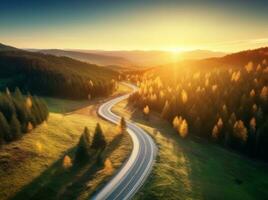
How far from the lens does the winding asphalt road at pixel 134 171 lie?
64750 millimetres

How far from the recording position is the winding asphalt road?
6475 cm

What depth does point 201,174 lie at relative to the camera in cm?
8381

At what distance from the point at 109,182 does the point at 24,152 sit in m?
25.1

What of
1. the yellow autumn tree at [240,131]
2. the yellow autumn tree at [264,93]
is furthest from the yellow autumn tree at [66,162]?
the yellow autumn tree at [264,93]

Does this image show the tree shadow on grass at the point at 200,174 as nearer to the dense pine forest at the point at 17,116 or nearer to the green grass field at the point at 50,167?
the green grass field at the point at 50,167

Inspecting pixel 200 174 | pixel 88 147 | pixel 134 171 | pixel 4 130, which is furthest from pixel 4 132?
pixel 200 174

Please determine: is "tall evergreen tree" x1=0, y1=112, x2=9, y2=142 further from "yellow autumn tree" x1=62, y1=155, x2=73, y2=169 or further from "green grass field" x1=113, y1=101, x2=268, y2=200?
"green grass field" x1=113, y1=101, x2=268, y2=200

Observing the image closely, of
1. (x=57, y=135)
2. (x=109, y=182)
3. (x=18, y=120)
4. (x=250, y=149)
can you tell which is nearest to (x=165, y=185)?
(x=109, y=182)

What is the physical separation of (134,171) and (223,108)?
7642cm

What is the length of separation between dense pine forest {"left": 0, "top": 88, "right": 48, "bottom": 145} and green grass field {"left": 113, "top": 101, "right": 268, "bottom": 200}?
40.9m

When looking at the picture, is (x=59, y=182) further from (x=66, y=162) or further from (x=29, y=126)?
(x=29, y=126)

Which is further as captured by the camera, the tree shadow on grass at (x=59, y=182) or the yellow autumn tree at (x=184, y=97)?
the yellow autumn tree at (x=184, y=97)

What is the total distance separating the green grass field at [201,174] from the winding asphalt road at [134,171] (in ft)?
7.23

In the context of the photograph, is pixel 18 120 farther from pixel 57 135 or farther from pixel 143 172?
pixel 143 172
